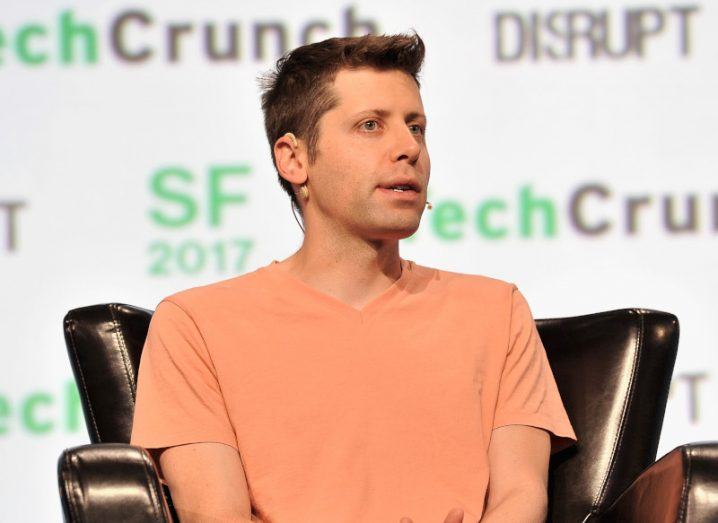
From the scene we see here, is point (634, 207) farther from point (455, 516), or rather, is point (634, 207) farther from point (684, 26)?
point (455, 516)

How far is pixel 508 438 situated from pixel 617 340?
31cm

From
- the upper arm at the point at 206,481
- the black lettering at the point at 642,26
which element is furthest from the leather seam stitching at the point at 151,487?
the black lettering at the point at 642,26

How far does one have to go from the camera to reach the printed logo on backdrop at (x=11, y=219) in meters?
3.23

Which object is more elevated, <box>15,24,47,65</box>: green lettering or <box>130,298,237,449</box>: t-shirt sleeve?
<box>15,24,47,65</box>: green lettering

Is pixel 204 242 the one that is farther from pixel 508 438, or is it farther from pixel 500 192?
pixel 508 438

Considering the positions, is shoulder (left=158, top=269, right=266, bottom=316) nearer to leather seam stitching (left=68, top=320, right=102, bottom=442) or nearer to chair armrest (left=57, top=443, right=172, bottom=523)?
leather seam stitching (left=68, top=320, right=102, bottom=442)

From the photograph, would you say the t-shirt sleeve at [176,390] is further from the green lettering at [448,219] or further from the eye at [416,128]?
the green lettering at [448,219]

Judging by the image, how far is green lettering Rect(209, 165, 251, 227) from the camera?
3.23m

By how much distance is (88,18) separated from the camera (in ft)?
10.6

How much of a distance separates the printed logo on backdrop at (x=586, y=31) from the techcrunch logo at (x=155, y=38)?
344 millimetres

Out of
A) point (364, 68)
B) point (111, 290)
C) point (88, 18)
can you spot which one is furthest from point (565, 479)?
point (88, 18)

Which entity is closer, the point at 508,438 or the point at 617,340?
the point at 508,438

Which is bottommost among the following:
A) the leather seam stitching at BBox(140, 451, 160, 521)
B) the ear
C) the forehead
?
the leather seam stitching at BBox(140, 451, 160, 521)

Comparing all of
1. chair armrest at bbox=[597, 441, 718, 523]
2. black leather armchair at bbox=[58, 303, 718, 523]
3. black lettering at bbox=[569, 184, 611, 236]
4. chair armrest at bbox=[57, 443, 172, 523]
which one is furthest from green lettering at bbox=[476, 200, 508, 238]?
chair armrest at bbox=[57, 443, 172, 523]
